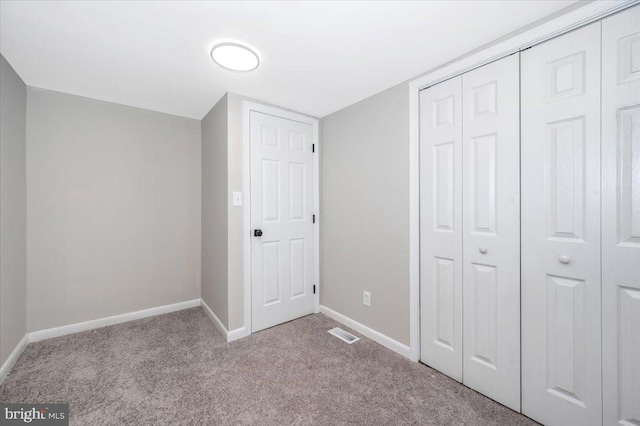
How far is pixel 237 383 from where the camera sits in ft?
5.88

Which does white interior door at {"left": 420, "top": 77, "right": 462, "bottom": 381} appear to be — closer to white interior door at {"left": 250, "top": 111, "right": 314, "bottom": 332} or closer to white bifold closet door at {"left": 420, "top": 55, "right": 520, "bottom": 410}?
white bifold closet door at {"left": 420, "top": 55, "right": 520, "bottom": 410}

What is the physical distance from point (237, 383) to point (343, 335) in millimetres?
1051

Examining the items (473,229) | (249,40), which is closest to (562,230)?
(473,229)

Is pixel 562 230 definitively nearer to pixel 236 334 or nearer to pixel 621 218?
pixel 621 218

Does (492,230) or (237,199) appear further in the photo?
(237,199)

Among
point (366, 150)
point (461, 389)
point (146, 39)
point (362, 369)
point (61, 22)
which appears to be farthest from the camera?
point (366, 150)

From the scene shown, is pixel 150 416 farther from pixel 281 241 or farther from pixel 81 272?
pixel 81 272

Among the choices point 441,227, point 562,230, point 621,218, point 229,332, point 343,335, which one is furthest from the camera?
point 343,335

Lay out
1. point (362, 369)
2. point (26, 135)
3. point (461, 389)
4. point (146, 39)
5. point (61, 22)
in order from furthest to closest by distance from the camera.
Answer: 1. point (26, 135)
2. point (362, 369)
3. point (461, 389)
4. point (146, 39)
5. point (61, 22)

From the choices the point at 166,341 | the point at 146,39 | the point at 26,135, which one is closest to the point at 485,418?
the point at 166,341

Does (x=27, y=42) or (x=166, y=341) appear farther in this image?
(x=166, y=341)

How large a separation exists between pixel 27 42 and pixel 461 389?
369 centimetres

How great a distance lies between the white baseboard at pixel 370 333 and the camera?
2126 millimetres

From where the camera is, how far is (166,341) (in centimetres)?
234
